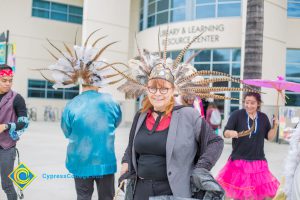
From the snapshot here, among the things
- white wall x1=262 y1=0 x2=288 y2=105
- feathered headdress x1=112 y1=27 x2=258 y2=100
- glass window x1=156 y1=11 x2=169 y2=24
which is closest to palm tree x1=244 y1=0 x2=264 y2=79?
feathered headdress x1=112 y1=27 x2=258 y2=100

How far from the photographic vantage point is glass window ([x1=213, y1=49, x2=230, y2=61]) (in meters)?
19.6

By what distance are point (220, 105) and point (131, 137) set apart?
16950 mm

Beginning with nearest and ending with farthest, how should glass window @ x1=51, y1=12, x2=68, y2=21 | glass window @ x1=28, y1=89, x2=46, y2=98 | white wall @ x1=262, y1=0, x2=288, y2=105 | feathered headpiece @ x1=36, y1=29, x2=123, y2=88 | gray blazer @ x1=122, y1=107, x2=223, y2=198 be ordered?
gray blazer @ x1=122, y1=107, x2=223, y2=198 → feathered headpiece @ x1=36, y1=29, x2=123, y2=88 → white wall @ x1=262, y1=0, x2=288, y2=105 → glass window @ x1=28, y1=89, x2=46, y2=98 → glass window @ x1=51, y1=12, x2=68, y2=21

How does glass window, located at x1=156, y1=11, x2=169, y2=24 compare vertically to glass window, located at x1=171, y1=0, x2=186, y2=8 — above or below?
below

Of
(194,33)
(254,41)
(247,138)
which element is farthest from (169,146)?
(194,33)

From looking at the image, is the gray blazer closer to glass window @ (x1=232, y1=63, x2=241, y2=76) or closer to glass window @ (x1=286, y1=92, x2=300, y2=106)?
glass window @ (x1=232, y1=63, x2=241, y2=76)

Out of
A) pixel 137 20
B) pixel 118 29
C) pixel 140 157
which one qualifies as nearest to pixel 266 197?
pixel 140 157

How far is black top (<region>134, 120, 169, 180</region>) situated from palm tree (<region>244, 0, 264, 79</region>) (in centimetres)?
650

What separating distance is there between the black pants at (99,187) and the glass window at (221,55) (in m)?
16.4

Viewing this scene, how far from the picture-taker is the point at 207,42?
19812 mm

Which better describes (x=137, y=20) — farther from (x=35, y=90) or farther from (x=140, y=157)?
(x=140, y=157)

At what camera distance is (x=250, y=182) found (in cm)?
484

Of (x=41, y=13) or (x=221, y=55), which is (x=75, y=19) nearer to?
(x=41, y=13)

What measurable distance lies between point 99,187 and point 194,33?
17158 millimetres
